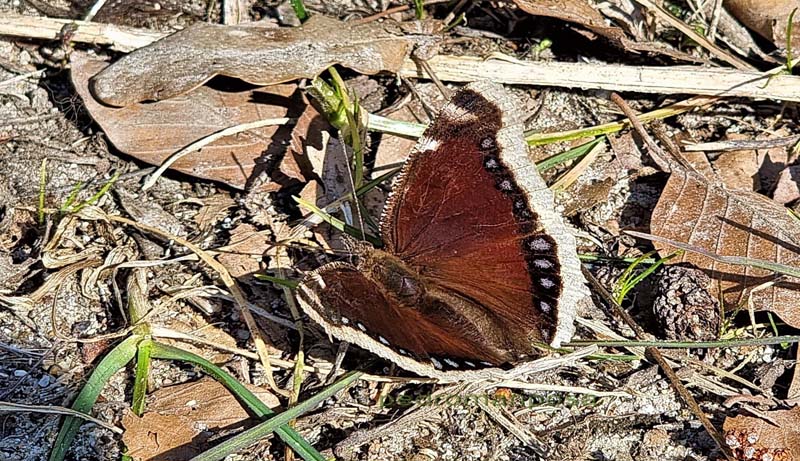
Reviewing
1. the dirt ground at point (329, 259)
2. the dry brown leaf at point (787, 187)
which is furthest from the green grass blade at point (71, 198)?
the dry brown leaf at point (787, 187)

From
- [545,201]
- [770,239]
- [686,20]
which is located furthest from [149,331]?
[686,20]

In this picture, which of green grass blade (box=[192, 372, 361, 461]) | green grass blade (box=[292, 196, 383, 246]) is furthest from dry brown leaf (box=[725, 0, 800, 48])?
green grass blade (box=[192, 372, 361, 461])

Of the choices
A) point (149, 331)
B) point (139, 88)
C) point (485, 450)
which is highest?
point (139, 88)

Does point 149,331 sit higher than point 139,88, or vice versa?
point 139,88

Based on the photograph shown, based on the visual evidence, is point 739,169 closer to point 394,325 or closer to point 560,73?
point 560,73

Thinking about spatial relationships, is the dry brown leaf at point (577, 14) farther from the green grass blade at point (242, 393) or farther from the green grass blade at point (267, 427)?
the green grass blade at point (242, 393)

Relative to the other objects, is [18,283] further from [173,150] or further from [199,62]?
[199,62]
